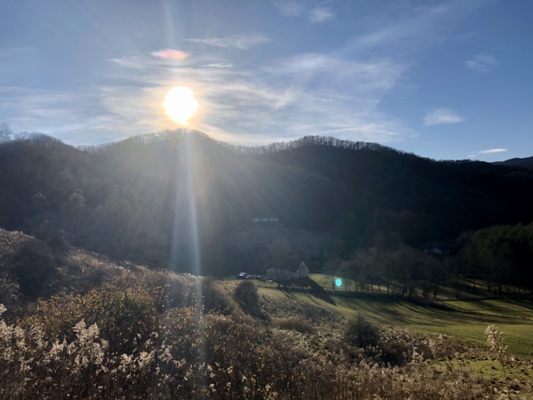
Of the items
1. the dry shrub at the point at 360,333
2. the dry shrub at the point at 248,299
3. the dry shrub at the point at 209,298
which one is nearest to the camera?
the dry shrub at the point at 360,333

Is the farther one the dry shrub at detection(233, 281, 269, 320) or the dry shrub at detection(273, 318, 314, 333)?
the dry shrub at detection(233, 281, 269, 320)

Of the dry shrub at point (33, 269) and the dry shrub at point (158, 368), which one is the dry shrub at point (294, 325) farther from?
the dry shrub at point (158, 368)

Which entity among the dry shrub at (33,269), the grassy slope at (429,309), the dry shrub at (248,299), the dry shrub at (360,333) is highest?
the dry shrub at (33,269)

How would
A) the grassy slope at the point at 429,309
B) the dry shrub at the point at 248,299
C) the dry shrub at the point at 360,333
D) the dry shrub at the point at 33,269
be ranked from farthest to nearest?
the grassy slope at the point at 429,309 < the dry shrub at the point at 248,299 < the dry shrub at the point at 33,269 < the dry shrub at the point at 360,333

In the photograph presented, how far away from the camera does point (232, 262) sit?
11056 centimetres

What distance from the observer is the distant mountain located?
272ft

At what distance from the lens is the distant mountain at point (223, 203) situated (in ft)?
272

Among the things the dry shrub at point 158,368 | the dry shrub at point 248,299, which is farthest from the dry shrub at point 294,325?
the dry shrub at point 158,368

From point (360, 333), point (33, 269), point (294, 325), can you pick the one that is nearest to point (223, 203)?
point (294, 325)

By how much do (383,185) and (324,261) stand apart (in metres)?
88.8

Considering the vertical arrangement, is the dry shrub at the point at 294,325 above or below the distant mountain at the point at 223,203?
below

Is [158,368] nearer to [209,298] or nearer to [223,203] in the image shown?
[209,298]

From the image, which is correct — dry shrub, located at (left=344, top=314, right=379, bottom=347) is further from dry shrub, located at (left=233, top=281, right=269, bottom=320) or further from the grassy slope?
the grassy slope

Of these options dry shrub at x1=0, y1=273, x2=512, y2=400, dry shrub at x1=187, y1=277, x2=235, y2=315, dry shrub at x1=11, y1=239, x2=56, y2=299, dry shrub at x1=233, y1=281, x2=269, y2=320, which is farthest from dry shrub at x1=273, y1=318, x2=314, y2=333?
dry shrub at x1=0, y1=273, x2=512, y2=400
